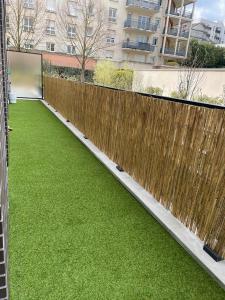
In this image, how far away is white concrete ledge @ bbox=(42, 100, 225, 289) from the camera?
234 cm

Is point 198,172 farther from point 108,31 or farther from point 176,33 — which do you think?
point 176,33

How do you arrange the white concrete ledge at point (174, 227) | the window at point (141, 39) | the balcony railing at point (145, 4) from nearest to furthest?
the white concrete ledge at point (174, 227) < the balcony railing at point (145, 4) < the window at point (141, 39)

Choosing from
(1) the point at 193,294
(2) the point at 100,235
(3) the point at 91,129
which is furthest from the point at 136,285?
(3) the point at 91,129

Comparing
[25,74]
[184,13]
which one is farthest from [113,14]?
[25,74]

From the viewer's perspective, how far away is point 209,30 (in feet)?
265

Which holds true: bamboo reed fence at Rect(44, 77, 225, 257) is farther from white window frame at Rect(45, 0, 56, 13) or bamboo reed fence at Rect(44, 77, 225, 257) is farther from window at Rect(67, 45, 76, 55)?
window at Rect(67, 45, 76, 55)

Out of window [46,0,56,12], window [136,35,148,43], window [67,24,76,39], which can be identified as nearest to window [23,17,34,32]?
window [46,0,56,12]

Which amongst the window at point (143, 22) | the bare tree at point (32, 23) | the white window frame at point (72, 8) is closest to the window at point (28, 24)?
the bare tree at point (32, 23)

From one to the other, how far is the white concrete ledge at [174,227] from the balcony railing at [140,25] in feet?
115

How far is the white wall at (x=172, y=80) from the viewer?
14984 mm

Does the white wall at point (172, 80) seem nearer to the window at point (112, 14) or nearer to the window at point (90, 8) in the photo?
the window at point (90, 8)

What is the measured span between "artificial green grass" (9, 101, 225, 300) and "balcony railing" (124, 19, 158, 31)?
3551 centimetres

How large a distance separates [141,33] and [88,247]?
38.7 m

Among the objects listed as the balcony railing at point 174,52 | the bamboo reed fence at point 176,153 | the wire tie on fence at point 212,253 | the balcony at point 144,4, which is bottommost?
the wire tie on fence at point 212,253
